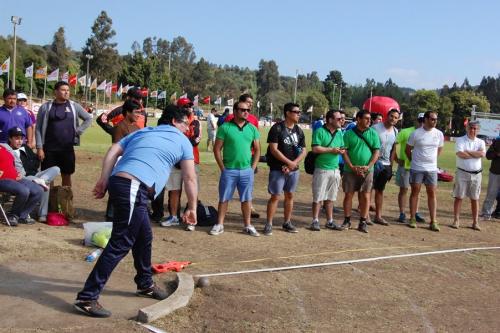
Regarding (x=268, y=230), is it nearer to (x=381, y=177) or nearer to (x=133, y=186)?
(x=381, y=177)

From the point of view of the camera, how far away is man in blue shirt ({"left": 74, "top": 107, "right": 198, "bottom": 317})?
449cm

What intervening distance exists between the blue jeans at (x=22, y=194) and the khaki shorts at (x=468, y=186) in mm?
7001

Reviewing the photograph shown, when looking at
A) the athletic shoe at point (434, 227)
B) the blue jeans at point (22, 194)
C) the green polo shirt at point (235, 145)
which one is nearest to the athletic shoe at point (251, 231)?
the green polo shirt at point (235, 145)

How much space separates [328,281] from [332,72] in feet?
424

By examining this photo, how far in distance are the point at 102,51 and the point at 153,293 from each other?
3466 inches

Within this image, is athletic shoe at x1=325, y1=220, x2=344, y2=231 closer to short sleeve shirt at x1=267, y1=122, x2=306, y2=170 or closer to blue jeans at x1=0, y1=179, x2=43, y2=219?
short sleeve shirt at x1=267, y1=122, x2=306, y2=170

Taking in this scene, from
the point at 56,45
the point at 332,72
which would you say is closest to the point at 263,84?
the point at 332,72

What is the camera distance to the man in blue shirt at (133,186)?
177 inches

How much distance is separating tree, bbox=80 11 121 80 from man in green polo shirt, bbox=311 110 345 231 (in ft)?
276

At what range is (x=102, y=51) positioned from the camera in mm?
87562

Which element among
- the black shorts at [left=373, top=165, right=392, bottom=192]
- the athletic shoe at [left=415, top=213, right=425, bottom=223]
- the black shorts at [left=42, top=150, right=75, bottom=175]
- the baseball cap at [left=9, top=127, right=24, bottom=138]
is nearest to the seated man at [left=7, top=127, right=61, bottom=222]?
the baseball cap at [left=9, top=127, right=24, bottom=138]

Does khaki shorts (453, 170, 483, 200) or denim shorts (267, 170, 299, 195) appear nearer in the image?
denim shorts (267, 170, 299, 195)

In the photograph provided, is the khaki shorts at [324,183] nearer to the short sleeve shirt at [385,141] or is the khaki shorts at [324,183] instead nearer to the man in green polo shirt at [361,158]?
the man in green polo shirt at [361,158]

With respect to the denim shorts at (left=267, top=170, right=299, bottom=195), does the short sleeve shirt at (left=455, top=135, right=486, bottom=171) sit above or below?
above
